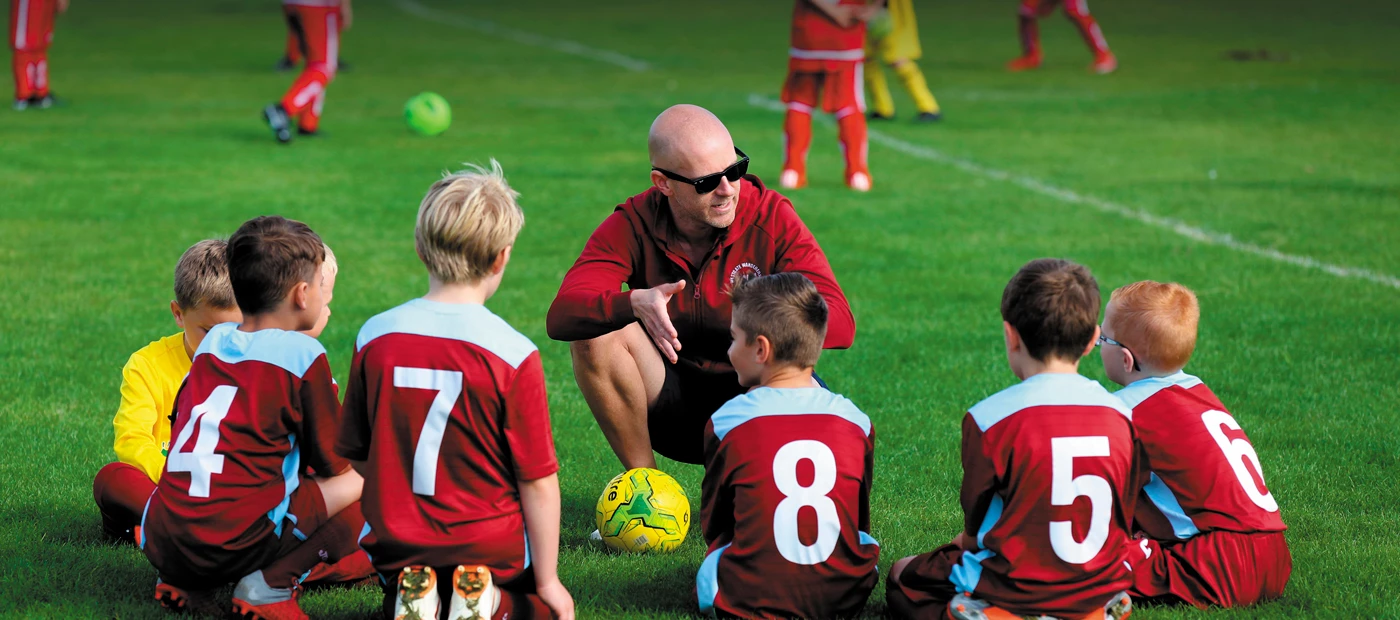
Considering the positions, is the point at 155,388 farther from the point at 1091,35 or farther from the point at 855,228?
the point at 1091,35

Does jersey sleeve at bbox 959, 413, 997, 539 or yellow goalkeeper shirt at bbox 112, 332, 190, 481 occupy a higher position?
jersey sleeve at bbox 959, 413, 997, 539

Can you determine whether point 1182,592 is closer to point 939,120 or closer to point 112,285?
point 112,285

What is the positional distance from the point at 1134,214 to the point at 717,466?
→ 767 cm

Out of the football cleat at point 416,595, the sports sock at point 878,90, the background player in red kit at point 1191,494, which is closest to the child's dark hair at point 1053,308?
the background player in red kit at point 1191,494

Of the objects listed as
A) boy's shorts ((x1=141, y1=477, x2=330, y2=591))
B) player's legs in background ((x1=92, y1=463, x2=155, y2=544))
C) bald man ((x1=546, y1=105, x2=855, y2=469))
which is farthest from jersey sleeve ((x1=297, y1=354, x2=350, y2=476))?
bald man ((x1=546, y1=105, x2=855, y2=469))

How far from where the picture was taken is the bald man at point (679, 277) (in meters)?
4.41

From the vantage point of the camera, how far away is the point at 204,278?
407 cm

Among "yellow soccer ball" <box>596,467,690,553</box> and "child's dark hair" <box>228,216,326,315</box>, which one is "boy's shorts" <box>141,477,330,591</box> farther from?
"yellow soccer ball" <box>596,467,690,553</box>

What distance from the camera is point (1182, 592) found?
3793 mm

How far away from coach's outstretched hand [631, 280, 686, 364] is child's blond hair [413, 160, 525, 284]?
2.29 feet

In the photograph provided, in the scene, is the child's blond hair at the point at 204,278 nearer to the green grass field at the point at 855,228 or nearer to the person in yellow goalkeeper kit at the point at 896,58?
the green grass field at the point at 855,228

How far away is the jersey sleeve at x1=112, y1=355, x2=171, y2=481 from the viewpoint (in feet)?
13.8

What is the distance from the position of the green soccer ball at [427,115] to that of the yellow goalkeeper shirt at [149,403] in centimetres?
1034

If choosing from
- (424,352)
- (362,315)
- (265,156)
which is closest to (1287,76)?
(265,156)
